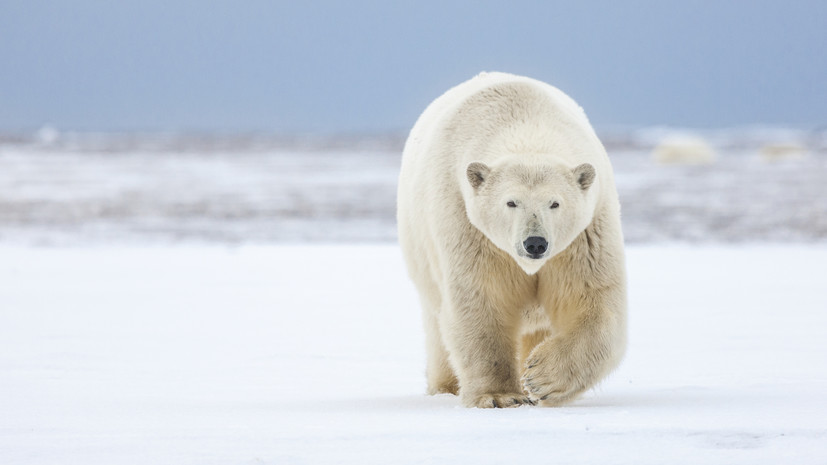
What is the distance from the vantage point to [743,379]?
5117 mm

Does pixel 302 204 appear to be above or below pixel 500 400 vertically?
above

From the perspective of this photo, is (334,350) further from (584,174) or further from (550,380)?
(584,174)

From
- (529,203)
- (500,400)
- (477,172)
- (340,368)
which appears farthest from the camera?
(340,368)

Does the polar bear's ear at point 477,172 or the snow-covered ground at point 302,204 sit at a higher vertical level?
the snow-covered ground at point 302,204

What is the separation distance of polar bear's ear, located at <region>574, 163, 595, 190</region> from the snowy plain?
88 centimetres

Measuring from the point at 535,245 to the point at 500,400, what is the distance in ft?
2.59

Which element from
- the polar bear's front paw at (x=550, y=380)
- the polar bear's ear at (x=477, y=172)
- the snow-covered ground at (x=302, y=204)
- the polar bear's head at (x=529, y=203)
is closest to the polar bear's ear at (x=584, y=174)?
the polar bear's head at (x=529, y=203)

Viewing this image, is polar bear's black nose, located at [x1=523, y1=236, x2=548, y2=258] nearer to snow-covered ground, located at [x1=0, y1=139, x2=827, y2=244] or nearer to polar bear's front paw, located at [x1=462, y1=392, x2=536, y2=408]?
polar bear's front paw, located at [x1=462, y1=392, x2=536, y2=408]

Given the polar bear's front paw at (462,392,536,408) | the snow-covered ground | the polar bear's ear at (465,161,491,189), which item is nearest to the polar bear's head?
the polar bear's ear at (465,161,491,189)

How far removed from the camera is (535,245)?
13.4 ft

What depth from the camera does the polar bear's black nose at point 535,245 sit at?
13.4 ft

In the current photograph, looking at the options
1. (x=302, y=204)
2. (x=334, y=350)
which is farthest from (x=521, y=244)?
(x=302, y=204)

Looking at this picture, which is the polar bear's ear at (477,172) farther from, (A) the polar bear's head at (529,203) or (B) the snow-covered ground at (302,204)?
(B) the snow-covered ground at (302,204)

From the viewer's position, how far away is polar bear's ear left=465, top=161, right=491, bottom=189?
4.42 m
